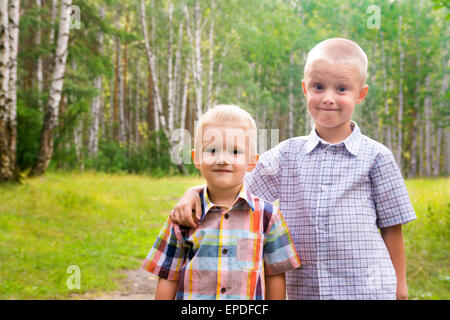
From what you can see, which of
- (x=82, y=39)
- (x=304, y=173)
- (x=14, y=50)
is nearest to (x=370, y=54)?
(x=82, y=39)

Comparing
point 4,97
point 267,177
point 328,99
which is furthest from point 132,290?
point 4,97

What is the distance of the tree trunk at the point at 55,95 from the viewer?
7758mm

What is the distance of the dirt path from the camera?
4105mm

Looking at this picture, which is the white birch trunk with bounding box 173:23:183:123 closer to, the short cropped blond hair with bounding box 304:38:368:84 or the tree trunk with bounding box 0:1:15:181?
the tree trunk with bounding box 0:1:15:181

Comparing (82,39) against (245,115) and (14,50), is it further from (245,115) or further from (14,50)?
(245,115)

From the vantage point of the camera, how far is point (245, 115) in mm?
1359

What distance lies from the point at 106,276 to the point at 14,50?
A: 4.61 meters

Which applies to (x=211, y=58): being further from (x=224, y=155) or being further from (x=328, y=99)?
(x=224, y=155)

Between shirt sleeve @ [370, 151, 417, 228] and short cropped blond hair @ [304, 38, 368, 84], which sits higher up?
short cropped blond hair @ [304, 38, 368, 84]

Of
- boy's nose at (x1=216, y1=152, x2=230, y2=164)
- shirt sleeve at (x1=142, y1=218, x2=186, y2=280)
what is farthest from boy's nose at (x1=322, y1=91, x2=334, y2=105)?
shirt sleeve at (x1=142, y1=218, x2=186, y2=280)

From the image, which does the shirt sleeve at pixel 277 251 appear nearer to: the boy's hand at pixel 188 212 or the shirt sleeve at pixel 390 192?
the boy's hand at pixel 188 212

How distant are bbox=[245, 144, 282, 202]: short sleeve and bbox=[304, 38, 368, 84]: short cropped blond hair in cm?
33

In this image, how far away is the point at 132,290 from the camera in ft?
14.2

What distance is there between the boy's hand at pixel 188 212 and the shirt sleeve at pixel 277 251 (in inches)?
8.4
